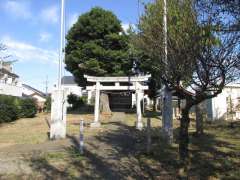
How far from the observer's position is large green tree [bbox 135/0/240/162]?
6090mm

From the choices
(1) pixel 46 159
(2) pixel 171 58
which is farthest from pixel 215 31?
(1) pixel 46 159

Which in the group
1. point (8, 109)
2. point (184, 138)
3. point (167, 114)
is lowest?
point (184, 138)

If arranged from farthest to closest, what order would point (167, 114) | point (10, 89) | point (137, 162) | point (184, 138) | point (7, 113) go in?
point (10, 89) < point (7, 113) < point (167, 114) < point (137, 162) < point (184, 138)

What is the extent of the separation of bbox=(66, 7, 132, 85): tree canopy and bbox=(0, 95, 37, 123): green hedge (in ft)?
17.3

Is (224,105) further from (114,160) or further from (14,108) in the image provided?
(114,160)

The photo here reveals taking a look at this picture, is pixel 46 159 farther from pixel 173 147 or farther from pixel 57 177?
pixel 173 147

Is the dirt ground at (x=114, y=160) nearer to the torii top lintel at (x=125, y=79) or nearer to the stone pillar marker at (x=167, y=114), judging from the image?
the stone pillar marker at (x=167, y=114)

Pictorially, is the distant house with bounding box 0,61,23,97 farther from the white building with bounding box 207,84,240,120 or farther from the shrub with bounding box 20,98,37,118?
the white building with bounding box 207,84,240,120

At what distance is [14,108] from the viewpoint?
1048 inches

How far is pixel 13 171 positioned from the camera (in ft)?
27.5

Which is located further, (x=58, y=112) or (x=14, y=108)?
(x=14, y=108)

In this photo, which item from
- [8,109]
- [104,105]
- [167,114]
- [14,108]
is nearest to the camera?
[167,114]

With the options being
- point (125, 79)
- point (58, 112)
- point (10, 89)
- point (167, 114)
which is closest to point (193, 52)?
point (167, 114)

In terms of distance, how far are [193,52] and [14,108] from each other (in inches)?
899
